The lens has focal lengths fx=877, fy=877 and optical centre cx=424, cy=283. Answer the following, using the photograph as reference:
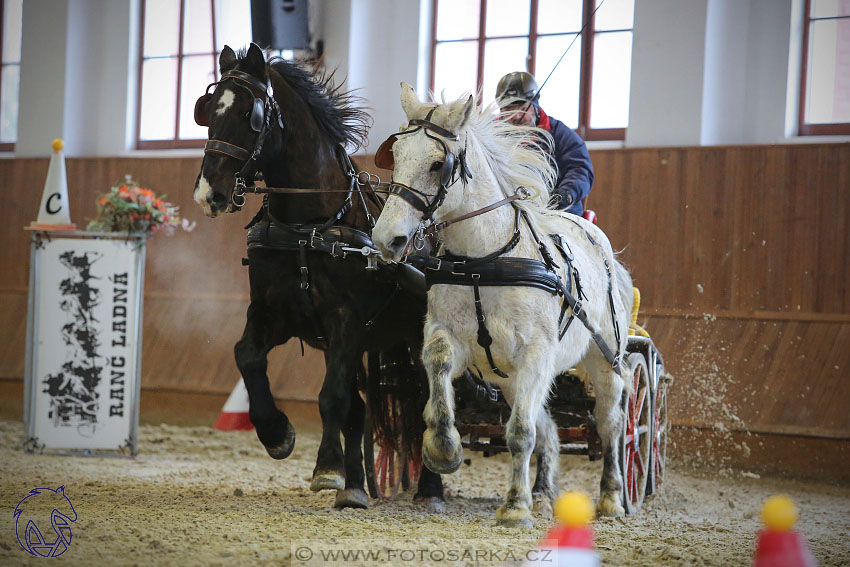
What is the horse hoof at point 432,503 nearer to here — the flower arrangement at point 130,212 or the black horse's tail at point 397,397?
the black horse's tail at point 397,397

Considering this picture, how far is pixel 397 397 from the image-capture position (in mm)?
4793

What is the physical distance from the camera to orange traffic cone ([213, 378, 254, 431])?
8.05 meters

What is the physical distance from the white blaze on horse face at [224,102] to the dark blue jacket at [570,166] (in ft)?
5.80

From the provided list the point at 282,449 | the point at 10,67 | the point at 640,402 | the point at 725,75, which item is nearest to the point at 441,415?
the point at 282,449

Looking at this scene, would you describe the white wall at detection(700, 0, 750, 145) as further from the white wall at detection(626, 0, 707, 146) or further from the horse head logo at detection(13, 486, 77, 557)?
the horse head logo at detection(13, 486, 77, 557)

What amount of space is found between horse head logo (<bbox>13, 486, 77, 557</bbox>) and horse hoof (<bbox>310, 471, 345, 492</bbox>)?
0.99 meters

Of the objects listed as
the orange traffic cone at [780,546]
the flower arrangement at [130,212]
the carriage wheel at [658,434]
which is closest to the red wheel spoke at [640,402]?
the carriage wheel at [658,434]

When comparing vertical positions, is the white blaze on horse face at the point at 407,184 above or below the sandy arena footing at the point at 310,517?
above

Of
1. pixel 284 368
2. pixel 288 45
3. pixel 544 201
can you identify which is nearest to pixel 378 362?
pixel 544 201

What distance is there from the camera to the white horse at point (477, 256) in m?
3.37

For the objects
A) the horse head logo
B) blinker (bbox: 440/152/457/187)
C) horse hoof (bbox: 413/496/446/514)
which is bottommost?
horse hoof (bbox: 413/496/446/514)

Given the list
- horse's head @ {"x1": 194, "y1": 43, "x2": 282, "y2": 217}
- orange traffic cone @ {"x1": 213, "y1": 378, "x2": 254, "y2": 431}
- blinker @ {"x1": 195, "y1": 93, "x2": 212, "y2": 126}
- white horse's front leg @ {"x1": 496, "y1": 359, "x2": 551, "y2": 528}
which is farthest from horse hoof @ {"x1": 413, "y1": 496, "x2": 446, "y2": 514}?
orange traffic cone @ {"x1": 213, "y1": 378, "x2": 254, "y2": 431}

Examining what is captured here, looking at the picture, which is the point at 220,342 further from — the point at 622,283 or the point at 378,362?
the point at 622,283

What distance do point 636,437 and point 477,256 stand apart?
1.83 m
